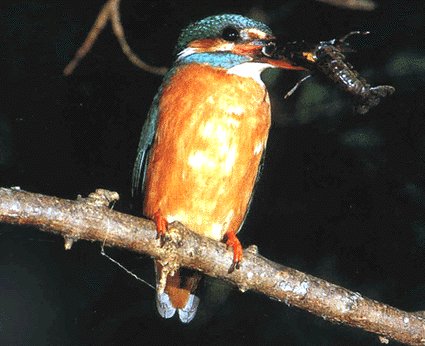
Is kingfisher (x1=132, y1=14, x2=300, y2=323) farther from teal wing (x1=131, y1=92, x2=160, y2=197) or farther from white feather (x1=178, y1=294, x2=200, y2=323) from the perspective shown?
white feather (x1=178, y1=294, x2=200, y2=323)

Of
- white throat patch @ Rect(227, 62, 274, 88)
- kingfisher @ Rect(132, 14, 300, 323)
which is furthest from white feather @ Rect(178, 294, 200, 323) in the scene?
white throat patch @ Rect(227, 62, 274, 88)

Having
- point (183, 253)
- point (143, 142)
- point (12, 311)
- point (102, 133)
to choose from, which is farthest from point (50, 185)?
point (183, 253)

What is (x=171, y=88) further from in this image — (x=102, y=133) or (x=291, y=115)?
(x=102, y=133)

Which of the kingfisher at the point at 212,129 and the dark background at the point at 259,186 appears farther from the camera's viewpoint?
the dark background at the point at 259,186

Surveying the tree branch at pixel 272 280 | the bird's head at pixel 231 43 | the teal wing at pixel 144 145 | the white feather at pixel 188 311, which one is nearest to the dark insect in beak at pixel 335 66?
the bird's head at pixel 231 43

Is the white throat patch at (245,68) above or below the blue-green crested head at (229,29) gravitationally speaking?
below

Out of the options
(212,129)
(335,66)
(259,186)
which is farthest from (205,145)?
(259,186)

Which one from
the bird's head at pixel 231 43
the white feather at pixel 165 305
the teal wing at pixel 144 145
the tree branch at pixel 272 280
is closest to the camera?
the tree branch at pixel 272 280

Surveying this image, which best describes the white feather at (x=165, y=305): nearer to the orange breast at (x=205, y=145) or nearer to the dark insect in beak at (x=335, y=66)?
the orange breast at (x=205, y=145)
